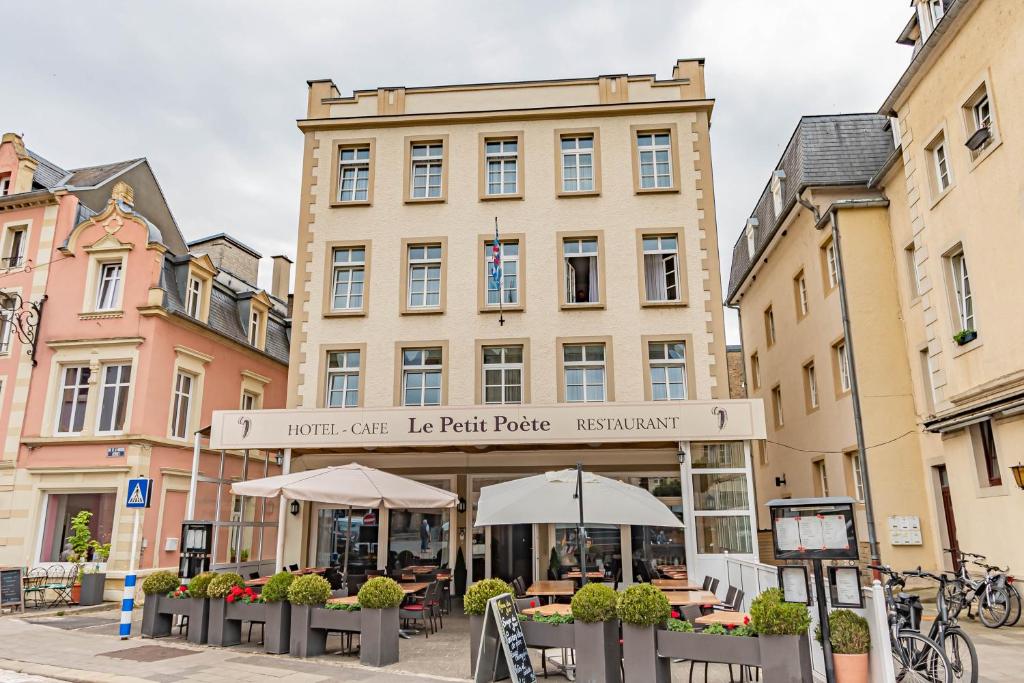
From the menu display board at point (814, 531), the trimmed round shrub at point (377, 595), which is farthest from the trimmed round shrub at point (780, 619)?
the trimmed round shrub at point (377, 595)

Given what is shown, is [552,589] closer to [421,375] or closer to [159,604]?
[159,604]

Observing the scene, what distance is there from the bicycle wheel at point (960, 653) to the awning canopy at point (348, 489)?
7.92 m

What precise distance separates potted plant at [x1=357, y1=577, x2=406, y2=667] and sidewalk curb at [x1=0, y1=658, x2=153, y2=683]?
2.62 metres

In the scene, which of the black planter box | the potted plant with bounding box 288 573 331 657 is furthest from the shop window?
the potted plant with bounding box 288 573 331 657

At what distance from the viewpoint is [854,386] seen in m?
17.6

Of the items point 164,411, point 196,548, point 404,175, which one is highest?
point 404,175

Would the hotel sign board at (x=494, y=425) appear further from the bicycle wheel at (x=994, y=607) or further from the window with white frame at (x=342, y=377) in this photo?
the bicycle wheel at (x=994, y=607)

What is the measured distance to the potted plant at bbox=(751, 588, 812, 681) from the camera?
7082 millimetres

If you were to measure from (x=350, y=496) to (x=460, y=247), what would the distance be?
789 centimetres

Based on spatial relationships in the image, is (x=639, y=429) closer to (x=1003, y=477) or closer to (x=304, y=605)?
(x=1003, y=477)

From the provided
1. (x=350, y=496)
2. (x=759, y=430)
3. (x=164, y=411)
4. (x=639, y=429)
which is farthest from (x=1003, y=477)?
(x=164, y=411)

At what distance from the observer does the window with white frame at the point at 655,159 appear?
18.0 meters

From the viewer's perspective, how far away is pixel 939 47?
14508 millimetres

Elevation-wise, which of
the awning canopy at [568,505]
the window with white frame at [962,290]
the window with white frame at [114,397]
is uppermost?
the window with white frame at [962,290]
